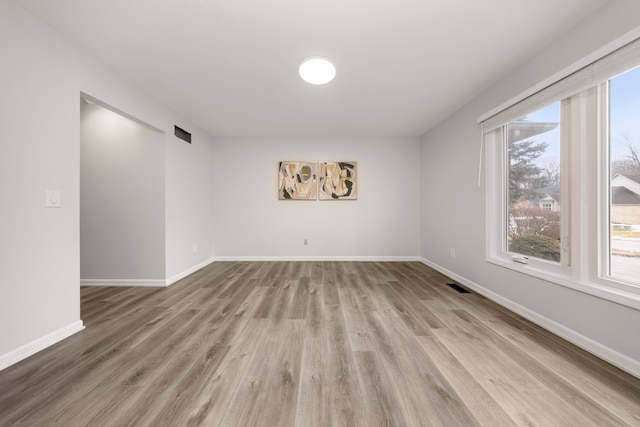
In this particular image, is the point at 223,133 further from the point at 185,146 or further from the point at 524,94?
the point at 524,94

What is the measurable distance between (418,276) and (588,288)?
209 centimetres

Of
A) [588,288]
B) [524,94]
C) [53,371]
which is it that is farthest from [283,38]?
[588,288]

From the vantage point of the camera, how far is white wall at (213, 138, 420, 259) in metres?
4.89

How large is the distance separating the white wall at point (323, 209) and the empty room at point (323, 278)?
4.34ft

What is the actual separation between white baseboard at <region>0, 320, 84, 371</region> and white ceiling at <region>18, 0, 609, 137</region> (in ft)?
8.13

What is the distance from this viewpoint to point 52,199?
6.27 feet

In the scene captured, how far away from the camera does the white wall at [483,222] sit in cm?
162

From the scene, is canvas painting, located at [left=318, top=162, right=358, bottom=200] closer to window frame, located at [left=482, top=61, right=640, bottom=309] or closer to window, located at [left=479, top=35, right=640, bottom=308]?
window, located at [left=479, top=35, right=640, bottom=308]

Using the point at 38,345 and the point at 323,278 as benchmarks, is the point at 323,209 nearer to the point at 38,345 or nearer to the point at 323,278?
the point at 323,278

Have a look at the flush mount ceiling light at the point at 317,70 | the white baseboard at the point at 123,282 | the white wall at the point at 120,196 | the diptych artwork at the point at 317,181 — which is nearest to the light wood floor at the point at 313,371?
the white baseboard at the point at 123,282

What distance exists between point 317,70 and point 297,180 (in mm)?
2660

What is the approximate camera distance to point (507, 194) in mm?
2766

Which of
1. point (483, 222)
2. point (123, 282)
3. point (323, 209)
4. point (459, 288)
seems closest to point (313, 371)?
point (459, 288)

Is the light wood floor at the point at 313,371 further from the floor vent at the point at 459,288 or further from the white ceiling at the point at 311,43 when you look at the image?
the white ceiling at the point at 311,43
